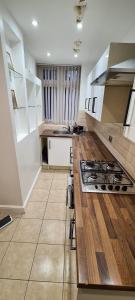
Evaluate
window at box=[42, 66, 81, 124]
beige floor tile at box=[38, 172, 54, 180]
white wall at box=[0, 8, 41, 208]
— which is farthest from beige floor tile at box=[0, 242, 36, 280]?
window at box=[42, 66, 81, 124]

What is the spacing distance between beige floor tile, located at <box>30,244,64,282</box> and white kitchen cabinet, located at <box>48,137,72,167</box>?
1.88 m

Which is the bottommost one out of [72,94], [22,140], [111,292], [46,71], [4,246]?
[4,246]

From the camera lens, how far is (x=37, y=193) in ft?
8.32

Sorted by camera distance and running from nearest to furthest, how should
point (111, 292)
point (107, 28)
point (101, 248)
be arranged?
point (111, 292) → point (101, 248) → point (107, 28)

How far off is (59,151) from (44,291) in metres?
2.31

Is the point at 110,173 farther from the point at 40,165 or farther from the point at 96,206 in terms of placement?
the point at 40,165

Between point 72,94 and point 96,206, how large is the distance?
3.05 meters

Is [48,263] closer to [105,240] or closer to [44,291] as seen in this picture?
[44,291]

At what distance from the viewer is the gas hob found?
120cm

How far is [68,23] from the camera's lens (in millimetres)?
1655

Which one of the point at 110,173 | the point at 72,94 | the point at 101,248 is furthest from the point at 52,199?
the point at 72,94

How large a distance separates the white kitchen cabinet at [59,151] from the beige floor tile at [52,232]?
1524mm

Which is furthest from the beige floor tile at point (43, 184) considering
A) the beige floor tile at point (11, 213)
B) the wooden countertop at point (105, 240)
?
the wooden countertop at point (105, 240)

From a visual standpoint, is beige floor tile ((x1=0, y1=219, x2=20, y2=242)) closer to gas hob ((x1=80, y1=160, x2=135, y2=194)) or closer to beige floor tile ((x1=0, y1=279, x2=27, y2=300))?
beige floor tile ((x1=0, y1=279, x2=27, y2=300))
